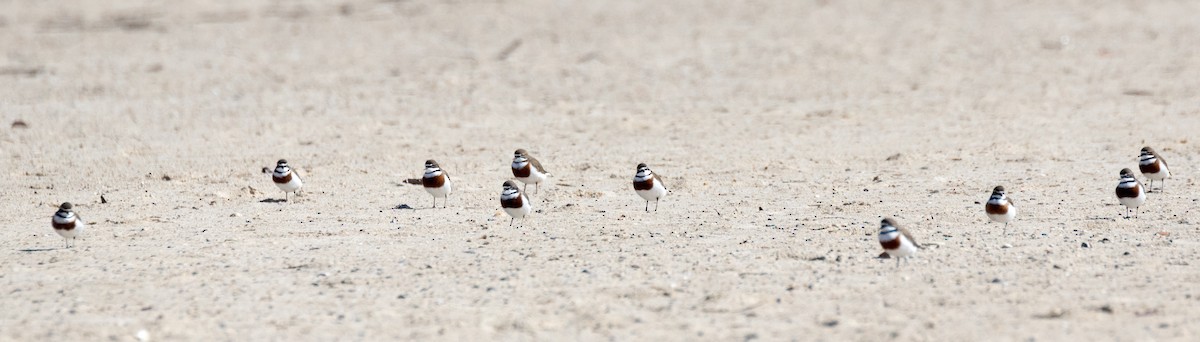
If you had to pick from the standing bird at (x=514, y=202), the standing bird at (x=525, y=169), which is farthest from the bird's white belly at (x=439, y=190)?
the standing bird at (x=514, y=202)

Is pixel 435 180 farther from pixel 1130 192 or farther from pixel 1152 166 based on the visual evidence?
pixel 1152 166

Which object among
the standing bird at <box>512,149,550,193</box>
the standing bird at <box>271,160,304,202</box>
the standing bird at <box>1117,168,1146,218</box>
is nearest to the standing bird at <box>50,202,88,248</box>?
the standing bird at <box>271,160,304,202</box>

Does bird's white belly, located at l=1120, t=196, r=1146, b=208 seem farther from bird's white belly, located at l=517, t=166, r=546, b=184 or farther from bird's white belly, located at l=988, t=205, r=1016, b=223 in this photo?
bird's white belly, located at l=517, t=166, r=546, b=184

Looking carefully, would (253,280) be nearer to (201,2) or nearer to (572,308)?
(572,308)

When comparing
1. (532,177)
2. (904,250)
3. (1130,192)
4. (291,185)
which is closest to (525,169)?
(532,177)

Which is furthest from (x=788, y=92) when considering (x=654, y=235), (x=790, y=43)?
(x=654, y=235)

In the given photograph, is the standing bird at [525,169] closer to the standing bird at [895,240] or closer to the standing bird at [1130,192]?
the standing bird at [895,240]
